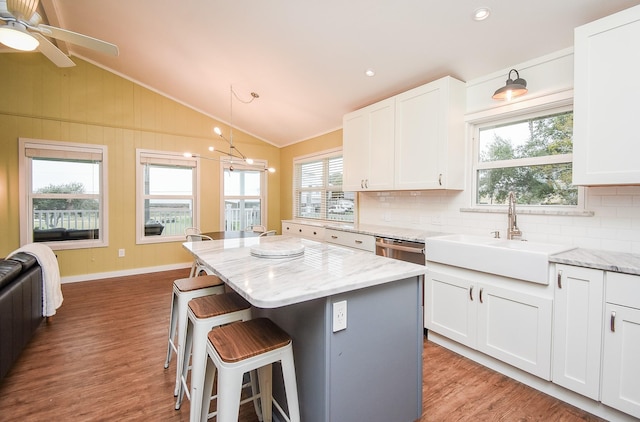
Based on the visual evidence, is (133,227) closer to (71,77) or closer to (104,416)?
(71,77)

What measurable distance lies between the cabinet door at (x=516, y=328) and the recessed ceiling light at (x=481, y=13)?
1894 millimetres

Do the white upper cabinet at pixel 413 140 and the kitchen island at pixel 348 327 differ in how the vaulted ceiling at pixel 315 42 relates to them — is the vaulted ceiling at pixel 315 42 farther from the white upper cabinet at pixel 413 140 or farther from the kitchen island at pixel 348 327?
the kitchen island at pixel 348 327

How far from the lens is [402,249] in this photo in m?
2.71

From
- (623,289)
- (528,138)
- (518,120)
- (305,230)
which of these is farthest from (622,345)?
(305,230)

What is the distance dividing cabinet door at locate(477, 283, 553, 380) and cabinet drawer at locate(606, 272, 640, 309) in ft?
0.94

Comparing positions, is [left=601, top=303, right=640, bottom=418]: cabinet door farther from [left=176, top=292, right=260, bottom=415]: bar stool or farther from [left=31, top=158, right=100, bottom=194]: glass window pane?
[left=31, top=158, right=100, bottom=194]: glass window pane

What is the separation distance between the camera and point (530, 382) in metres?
1.98

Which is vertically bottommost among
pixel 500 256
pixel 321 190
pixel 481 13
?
pixel 500 256

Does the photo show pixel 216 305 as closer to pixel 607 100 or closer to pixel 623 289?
pixel 623 289

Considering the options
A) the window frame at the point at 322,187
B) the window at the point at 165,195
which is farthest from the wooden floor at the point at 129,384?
the window frame at the point at 322,187

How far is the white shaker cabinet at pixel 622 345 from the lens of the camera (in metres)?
1.54

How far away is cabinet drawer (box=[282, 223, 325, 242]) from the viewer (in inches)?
172

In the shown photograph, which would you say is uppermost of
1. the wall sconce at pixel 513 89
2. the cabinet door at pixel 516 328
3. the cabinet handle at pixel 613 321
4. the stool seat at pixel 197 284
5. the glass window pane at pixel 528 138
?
the wall sconce at pixel 513 89

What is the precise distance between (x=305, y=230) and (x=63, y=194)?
354cm
